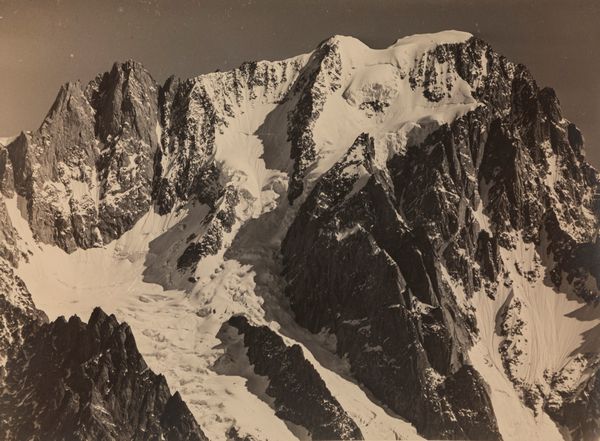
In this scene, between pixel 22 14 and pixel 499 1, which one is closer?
pixel 22 14

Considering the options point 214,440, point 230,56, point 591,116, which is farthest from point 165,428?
point 591,116

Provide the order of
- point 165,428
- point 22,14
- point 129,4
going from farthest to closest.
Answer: point 165,428 → point 129,4 → point 22,14

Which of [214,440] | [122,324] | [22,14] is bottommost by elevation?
[214,440]

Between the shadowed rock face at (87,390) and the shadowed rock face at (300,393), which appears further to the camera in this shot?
the shadowed rock face at (300,393)

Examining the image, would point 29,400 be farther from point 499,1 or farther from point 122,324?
point 499,1

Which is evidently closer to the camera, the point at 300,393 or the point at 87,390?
the point at 87,390

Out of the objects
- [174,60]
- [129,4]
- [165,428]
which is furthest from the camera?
[174,60]
